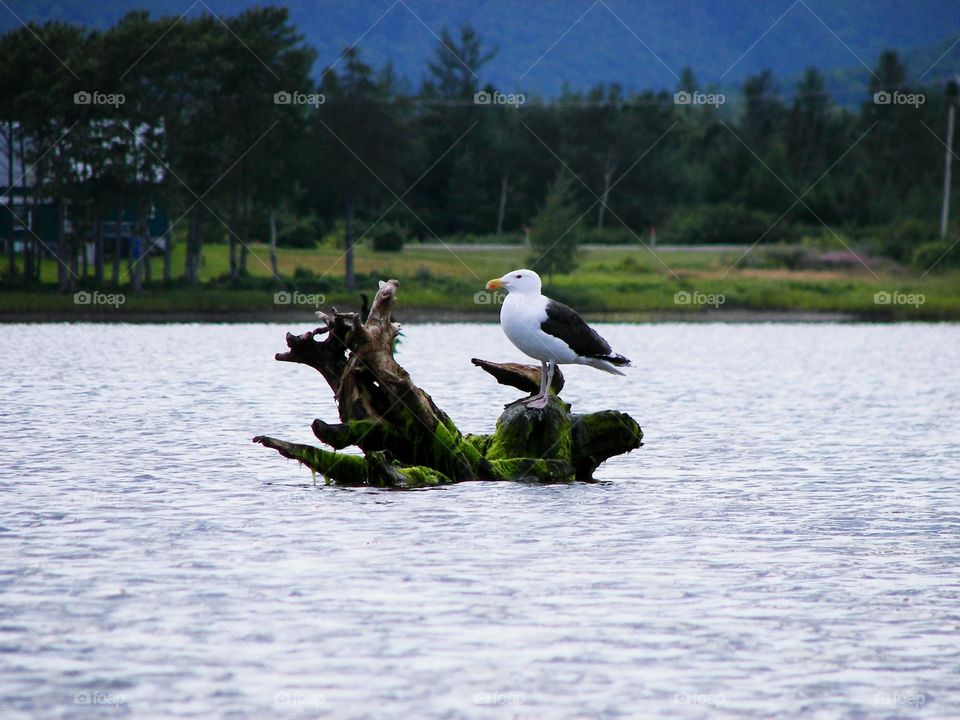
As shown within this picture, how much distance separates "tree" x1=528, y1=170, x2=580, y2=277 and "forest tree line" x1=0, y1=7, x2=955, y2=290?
2.45ft

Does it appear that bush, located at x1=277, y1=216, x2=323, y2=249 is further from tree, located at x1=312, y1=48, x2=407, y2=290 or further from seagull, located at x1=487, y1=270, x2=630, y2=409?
seagull, located at x1=487, y1=270, x2=630, y2=409

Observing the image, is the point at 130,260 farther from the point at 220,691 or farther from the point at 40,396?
the point at 220,691

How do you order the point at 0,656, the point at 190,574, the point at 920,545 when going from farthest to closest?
the point at 920,545 < the point at 190,574 < the point at 0,656

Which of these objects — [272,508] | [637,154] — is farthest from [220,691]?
[637,154]

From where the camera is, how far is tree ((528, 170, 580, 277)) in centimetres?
8600

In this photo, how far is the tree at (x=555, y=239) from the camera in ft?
282

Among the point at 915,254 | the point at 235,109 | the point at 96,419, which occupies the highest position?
the point at 235,109

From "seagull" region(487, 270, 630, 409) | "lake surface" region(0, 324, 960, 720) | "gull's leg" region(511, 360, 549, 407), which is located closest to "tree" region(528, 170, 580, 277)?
"lake surface" region(0, 324, 960, 720)

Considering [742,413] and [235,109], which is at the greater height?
[235,109]

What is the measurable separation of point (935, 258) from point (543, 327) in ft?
252

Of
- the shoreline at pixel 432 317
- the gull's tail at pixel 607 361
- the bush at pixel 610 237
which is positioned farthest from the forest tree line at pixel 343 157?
the gull's tail at pixel 607 361

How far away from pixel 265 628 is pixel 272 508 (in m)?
5.66

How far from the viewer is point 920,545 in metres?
14.4

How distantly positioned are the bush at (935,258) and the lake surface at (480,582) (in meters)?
64.6
